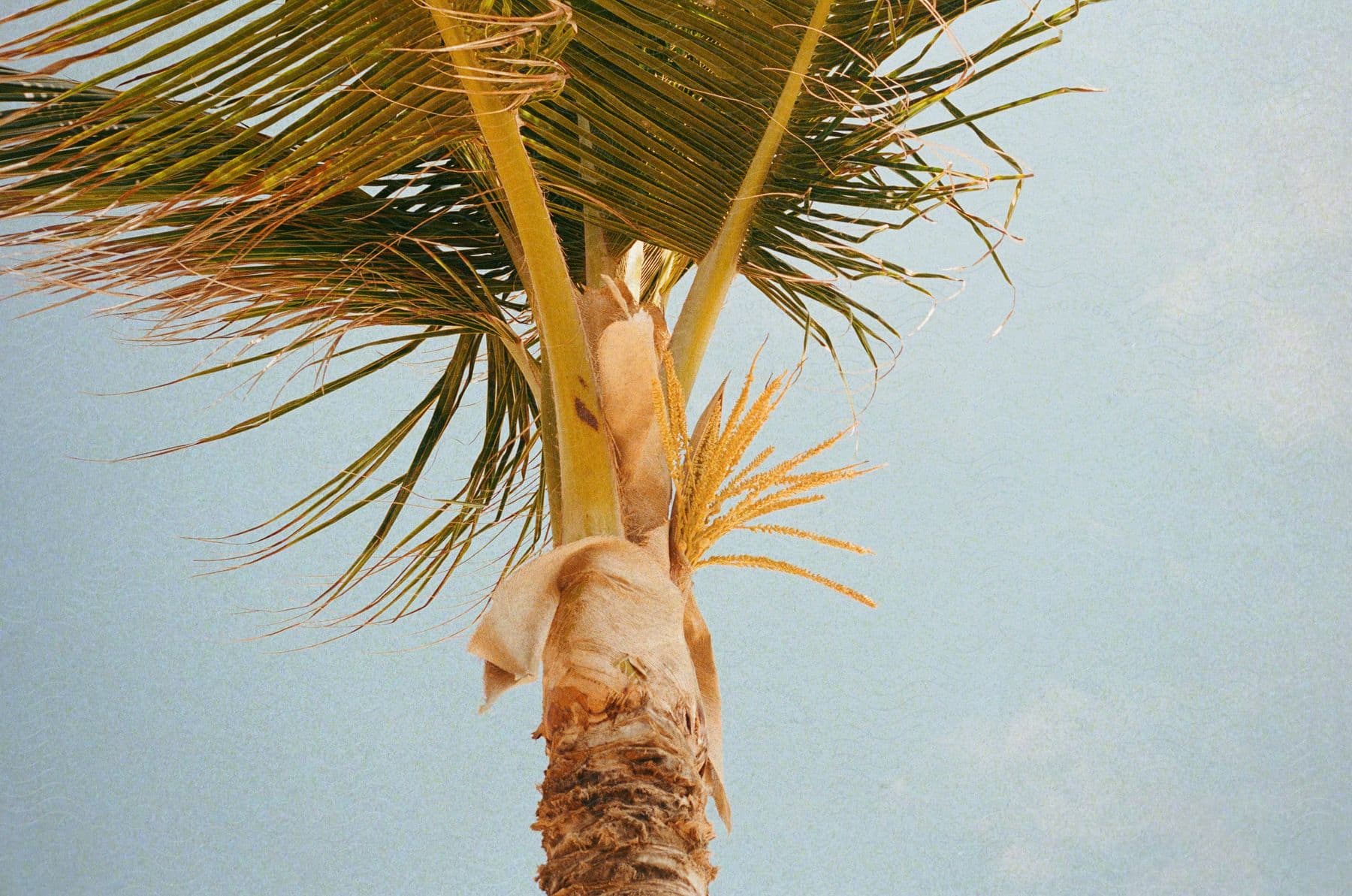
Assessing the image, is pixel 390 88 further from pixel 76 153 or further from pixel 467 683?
pixel 467 683

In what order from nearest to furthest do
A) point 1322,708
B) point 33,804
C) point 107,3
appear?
point 107,3
point 33,804
point 1322,708

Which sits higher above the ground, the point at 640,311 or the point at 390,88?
the point at 390,88

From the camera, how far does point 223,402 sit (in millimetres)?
4938

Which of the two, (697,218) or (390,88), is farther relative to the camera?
(697,218)

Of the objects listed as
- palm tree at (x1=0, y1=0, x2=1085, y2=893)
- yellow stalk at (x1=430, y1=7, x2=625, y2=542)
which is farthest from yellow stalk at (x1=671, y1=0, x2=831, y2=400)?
yellow stalk at (x1=430, y1=7, x2=625, y2=542)

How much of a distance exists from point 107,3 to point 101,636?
360 centimetres

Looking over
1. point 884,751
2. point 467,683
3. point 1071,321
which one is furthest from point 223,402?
point 1071,321

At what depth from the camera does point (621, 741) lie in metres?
1.13

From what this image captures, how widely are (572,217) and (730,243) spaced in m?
0.22

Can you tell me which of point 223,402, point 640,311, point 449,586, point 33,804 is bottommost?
point 640,311

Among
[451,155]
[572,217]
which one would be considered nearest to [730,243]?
[572,217]

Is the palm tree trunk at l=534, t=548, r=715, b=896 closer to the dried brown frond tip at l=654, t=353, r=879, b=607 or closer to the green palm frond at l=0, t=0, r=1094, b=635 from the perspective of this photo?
the dried brown frond tip at l=654, t=353, r=879, b=607

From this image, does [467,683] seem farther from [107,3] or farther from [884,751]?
[107,3]

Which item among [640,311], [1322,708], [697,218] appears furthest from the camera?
[1322,708]
